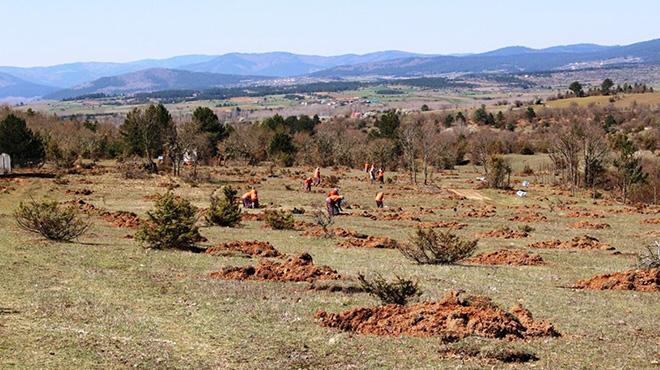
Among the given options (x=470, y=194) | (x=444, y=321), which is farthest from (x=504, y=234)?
(x=470, y=194)

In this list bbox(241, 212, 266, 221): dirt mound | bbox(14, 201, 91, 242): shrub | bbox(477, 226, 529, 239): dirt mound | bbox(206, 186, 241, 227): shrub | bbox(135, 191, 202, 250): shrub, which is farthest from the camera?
bbox(241, 212, 266, 221): dirt mound

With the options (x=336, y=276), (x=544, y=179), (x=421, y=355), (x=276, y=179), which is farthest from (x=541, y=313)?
(x=544, y=179)

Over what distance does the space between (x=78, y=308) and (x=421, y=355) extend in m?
6.69

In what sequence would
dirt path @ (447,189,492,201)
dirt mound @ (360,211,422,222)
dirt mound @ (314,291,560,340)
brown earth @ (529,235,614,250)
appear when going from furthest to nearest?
dirt path @ (447,189,492,201)
dirt mound @ (360,211,422,222)
brown earth @ (529,235,614,250)
dirt mound @ (314,291,560,340)

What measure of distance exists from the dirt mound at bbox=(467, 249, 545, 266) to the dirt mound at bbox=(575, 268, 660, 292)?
3974mm

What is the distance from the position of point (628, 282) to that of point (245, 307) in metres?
9.34

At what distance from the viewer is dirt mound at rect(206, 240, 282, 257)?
A: 23.0m

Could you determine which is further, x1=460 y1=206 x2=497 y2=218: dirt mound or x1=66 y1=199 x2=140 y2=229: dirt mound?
x1=460 y1=206 x2=497 y2=218: dirt mound

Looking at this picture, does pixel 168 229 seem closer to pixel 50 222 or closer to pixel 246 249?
pixel 246 249

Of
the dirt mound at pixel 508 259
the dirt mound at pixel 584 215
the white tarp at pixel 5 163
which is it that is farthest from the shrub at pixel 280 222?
the white tarp at pixel 5 163

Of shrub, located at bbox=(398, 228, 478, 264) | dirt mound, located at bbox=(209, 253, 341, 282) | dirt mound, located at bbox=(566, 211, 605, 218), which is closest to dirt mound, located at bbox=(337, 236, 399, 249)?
shrub, located at bbox=(398, 228, 478, 264)

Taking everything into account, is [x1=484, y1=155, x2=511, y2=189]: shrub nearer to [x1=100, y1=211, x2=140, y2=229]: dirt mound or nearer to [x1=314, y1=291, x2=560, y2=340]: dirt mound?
[x1=100, y1=211, x2=140, y2=229]: dirt mound

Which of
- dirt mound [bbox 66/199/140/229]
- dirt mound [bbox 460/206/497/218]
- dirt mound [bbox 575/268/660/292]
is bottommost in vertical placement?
dirt mound [bbox 460/206/497/218]

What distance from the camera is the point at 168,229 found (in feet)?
77.2
